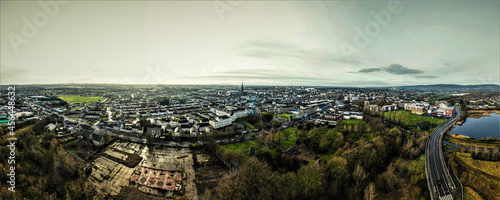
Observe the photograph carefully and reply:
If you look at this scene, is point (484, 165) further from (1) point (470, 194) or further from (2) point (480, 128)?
(2) point (480, 128)

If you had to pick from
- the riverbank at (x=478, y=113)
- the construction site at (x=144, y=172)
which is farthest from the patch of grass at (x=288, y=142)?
the riverbank at (x=478, y=113)

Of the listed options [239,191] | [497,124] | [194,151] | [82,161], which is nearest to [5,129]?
[82,161]

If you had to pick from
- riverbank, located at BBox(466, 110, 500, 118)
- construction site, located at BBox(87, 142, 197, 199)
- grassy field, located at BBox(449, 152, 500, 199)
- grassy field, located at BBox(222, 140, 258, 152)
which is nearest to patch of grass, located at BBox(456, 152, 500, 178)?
grassy field, located at BBox(449, 152, 500, 199)

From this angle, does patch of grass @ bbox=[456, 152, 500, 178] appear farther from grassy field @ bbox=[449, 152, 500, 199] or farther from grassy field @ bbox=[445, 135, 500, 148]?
grassy field @ bbox=[445, 135, 500, 148]

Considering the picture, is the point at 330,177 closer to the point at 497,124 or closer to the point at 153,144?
the point at 153,144

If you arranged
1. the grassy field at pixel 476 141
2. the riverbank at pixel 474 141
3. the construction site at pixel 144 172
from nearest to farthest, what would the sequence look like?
the construction site at pixel 144 172
the riverbank at pixel 474 141
the grassy field at pixel 476 141

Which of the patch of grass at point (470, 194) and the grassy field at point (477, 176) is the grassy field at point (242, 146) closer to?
the patch of grass at point (470, 194)

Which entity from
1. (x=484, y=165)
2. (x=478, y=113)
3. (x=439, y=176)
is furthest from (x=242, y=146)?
(x=478, y=113)
